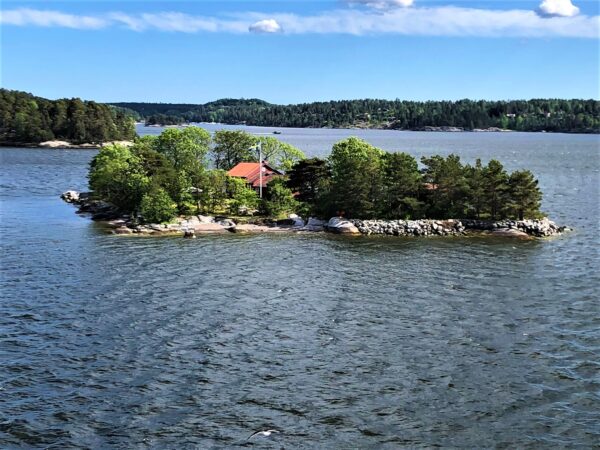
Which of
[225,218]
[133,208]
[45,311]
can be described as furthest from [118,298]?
[133,208]

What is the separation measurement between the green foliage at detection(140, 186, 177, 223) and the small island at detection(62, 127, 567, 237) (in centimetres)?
11

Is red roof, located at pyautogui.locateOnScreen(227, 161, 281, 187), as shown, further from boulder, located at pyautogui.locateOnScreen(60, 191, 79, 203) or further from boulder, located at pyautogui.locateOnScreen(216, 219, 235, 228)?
boulder, located at pyautogui.locateOnScreen(60, 191, 79, 203)

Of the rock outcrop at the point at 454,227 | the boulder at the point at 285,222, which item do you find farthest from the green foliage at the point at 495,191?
the boulder at the point at 285,222

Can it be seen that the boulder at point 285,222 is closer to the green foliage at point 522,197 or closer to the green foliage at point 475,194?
the green foliage at point 475,194

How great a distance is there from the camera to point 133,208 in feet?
251

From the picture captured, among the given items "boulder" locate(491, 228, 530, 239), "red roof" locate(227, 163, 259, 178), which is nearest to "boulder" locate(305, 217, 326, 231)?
"red roof" locate(227, 163, 259, 178)

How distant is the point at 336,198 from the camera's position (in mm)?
71438

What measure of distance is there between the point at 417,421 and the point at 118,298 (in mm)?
23451

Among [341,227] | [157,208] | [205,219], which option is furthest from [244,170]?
[341,227]

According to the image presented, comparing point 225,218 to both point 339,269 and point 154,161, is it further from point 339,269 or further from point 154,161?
point 339,269

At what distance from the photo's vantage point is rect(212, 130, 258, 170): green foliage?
326 ft

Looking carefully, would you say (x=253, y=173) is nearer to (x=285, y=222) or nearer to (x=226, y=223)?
(x=285, y=222)

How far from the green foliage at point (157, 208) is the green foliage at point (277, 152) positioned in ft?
81.0

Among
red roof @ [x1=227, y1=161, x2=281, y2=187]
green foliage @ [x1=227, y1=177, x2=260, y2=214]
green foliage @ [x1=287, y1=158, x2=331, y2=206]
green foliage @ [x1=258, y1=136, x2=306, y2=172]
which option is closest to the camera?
green foliage @ [x1=227, y1=177, x2=260, y2=214]
